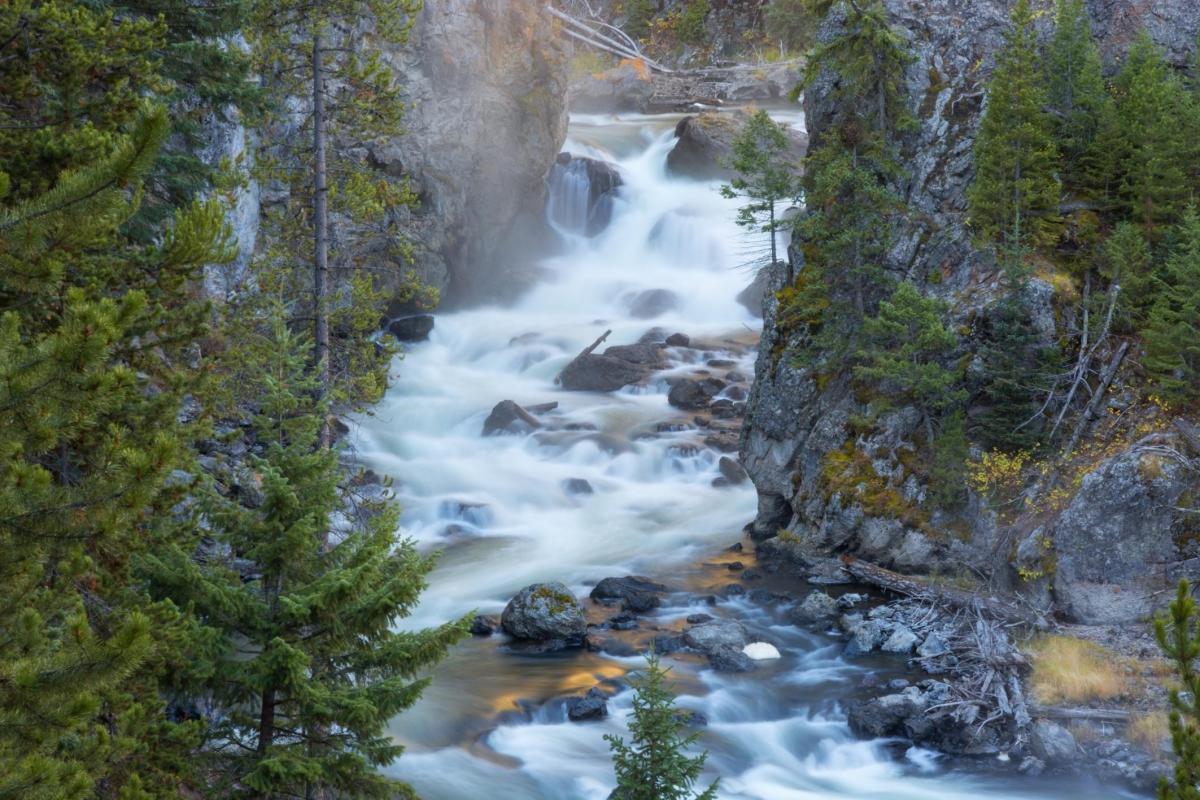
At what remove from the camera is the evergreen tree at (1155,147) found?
769 inches

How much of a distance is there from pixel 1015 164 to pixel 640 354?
1654cm

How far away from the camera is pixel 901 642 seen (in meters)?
18.0

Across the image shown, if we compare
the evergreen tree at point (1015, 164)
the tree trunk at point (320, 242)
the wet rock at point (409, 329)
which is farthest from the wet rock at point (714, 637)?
the wet rock at point (409, 329)

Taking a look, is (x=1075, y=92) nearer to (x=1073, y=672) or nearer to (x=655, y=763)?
(x=1073, y=672)

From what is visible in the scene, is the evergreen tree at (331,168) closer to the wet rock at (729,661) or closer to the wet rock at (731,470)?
the wet rock at (729,661)

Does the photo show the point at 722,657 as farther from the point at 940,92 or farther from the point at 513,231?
the point at 513,231

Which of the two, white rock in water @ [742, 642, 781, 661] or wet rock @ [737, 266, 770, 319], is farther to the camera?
wet rock @ [737, 266, 770, 319]

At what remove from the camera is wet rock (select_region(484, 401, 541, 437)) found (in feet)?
100

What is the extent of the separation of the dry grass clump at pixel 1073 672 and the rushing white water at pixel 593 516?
5.94 feet

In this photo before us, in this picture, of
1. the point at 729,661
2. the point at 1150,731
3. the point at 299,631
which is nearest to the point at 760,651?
the point at 729,661

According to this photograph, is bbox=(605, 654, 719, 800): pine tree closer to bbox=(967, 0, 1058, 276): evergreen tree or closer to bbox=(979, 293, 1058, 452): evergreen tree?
bbox=(979, 293, 1058, 452): evergreen tree

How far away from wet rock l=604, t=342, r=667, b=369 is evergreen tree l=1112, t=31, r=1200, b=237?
54.8 ft

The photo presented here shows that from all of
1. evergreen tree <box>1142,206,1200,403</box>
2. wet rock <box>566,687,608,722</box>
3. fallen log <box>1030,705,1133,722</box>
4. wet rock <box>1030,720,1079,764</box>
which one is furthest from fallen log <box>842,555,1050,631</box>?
wet rock <box>566,687,608,722</box>

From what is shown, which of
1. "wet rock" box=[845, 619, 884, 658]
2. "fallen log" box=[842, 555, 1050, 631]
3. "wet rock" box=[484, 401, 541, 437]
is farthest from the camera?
"wet rock" box=[484, 401, 541, 437]
